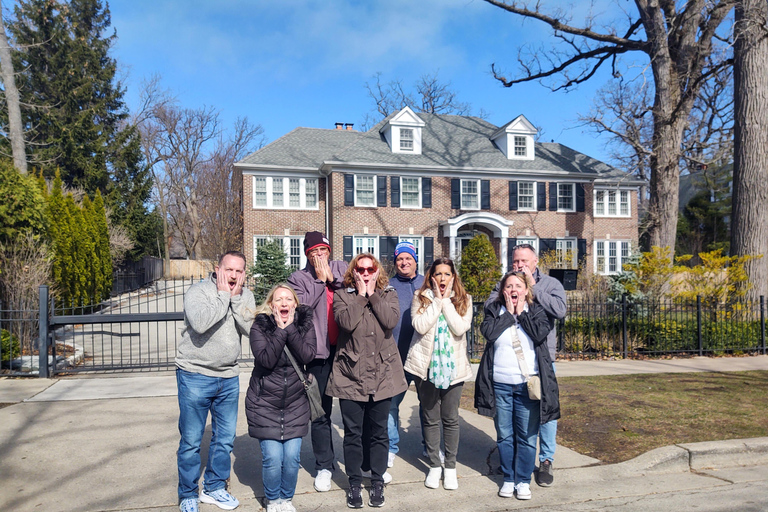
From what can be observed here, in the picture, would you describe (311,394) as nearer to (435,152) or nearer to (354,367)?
(354,367)

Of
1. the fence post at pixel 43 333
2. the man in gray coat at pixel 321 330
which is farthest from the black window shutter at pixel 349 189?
the man in gray coat at pixel 321 330

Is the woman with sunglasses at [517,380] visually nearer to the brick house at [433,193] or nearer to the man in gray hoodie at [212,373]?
the man in gray hoodie at [212,373]

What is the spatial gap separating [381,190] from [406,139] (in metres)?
3.03

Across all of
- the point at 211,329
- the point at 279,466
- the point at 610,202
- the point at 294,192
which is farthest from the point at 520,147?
the point at 279,466

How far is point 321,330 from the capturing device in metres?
4.22

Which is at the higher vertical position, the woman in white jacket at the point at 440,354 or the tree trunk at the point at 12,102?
the tree trunk at the point at 12,102

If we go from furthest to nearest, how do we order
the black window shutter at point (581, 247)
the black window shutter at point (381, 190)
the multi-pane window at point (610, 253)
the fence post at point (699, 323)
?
1. the multi-pane window at point (610, 253)
2. the black window shutter at point (581, 247)
3. the black window shutter at point (381, 190)
4. the fence post at point (699, 323)

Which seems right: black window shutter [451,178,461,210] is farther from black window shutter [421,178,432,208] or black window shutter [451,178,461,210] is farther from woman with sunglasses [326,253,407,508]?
woman with sunglasses [326,253,407,508]

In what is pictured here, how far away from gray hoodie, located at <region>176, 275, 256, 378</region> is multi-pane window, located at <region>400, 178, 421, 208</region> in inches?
844

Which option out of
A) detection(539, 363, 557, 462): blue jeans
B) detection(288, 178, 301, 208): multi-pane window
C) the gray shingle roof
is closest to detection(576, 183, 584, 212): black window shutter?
the gray shingle roof

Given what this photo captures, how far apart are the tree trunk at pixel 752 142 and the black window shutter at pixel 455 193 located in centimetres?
1373

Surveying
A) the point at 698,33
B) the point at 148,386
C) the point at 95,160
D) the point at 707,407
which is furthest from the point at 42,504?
the point at 95,160

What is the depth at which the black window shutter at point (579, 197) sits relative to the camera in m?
27.1

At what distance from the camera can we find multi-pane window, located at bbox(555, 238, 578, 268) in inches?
914
